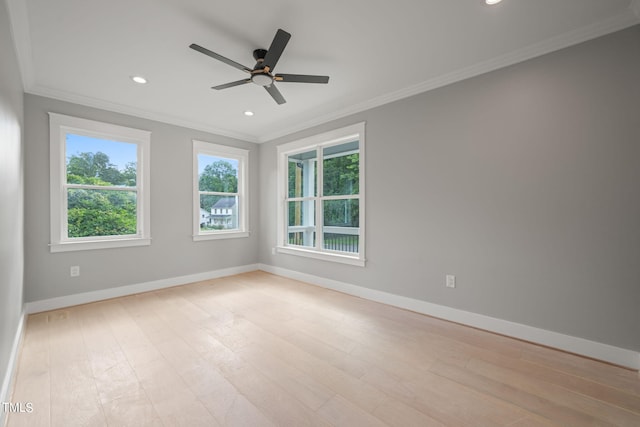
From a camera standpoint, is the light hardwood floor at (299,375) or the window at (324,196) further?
the window at (324,196)

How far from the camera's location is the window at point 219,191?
180 inches

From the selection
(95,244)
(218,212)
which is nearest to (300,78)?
(218,212)

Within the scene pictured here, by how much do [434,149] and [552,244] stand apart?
4.74 ft

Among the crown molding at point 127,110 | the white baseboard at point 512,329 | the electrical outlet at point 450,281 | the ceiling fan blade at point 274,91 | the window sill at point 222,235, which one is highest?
the crown molding at point 127,110

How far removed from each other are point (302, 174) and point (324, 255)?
1.60 m

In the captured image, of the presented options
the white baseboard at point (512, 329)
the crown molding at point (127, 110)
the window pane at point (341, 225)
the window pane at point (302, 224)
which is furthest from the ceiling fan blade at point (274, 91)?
the white baseboard at point (512, 329)

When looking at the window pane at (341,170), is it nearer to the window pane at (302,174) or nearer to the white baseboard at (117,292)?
the window pane at (302,174)

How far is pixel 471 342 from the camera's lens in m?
2.47

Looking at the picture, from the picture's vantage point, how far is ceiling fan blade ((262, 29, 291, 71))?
1932 millimetres

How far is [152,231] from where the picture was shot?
4074mm

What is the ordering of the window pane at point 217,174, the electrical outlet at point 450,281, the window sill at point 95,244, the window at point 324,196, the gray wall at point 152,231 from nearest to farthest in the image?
1. the electrical outlet at point 450,281
2. the gray wall at point 152,231
3. the window sill at point 95,244
4. the window at point 324,196
5. the window pane at point 217,174

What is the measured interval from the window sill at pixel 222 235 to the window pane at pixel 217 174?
2.61ft

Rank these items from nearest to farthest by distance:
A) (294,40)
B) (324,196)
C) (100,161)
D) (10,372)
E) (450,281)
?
(10,372), (294,40), (450,281), (100,161), (324,196)

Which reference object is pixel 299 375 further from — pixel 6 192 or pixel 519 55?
pixel 519 55
